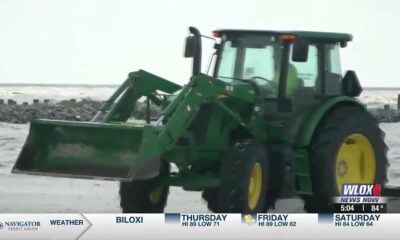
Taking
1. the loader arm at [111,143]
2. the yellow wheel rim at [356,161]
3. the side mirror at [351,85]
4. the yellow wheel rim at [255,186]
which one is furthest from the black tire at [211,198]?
the side mirror at [351,85]

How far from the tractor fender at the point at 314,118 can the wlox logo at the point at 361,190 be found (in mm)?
451

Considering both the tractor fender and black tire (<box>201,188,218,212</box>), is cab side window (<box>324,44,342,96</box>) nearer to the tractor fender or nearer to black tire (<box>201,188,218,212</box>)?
the tractor fender

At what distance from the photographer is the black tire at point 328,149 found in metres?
6.88

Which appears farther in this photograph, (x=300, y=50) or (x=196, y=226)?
(x=300, y=50)

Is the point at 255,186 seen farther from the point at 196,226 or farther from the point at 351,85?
the point at 351,85

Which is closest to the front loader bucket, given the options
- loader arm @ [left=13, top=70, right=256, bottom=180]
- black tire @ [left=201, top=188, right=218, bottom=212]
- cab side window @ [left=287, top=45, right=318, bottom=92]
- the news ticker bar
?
loader arm @ [left=13, top=70, right=256, bottom=180]

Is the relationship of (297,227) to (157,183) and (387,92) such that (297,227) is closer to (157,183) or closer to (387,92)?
(157,183)

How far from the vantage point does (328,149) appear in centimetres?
688

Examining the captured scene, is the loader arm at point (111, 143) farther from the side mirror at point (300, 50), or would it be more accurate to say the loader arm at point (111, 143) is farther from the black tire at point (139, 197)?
Answer: the black tire at point (139, 197)

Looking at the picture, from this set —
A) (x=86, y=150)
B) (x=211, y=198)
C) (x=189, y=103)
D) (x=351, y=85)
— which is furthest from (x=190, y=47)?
(x=351, y=85)

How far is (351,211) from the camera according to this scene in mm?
6469

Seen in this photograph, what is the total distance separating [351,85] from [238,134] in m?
1.07

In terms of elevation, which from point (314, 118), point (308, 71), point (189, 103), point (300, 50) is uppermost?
point (300, 50)

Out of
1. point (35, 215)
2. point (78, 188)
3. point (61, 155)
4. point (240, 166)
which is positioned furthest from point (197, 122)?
point (78, 188)
